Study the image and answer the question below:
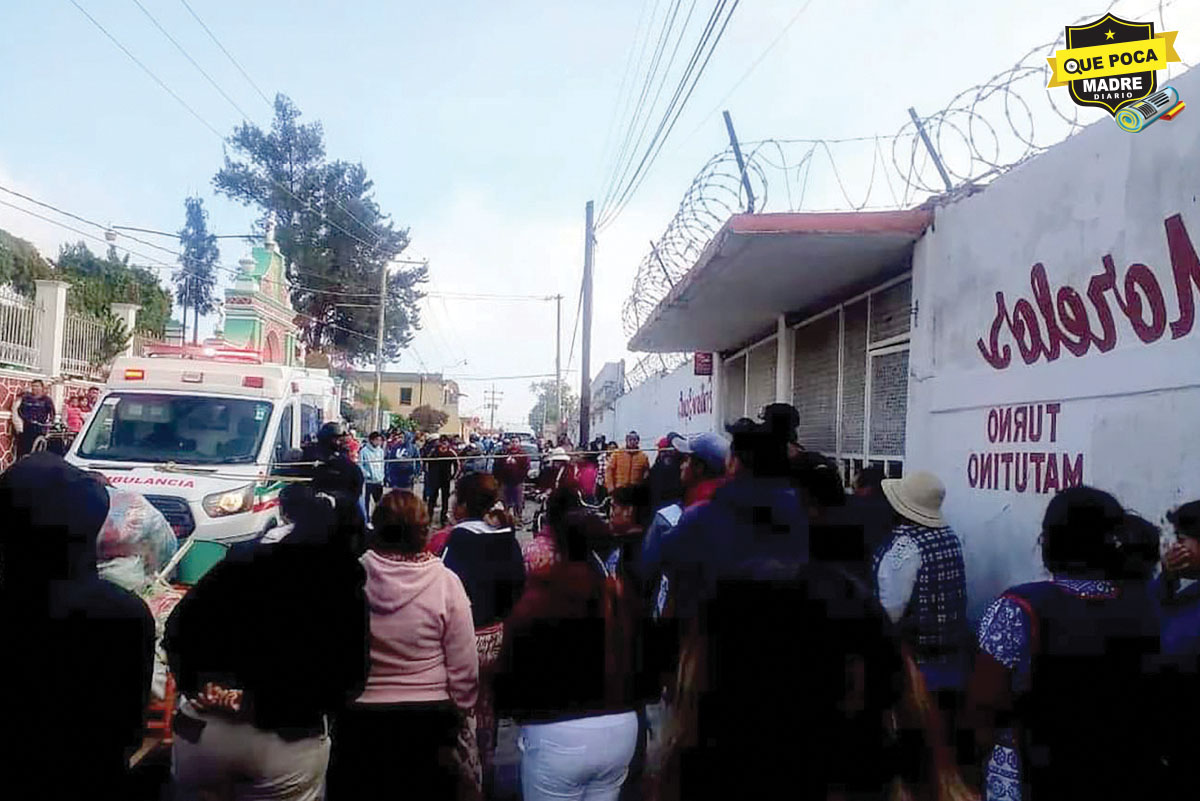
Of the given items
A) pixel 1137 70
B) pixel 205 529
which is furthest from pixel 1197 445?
pixel 205 529

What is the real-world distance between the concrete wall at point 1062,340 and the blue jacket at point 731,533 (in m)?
1.81

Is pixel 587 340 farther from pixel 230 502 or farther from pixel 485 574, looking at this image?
pixel 485 574

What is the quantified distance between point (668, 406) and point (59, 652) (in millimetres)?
16787

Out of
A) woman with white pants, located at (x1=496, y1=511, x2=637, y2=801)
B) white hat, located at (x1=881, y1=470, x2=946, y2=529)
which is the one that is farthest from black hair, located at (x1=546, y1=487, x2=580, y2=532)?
white hat, located at (x1=881, y1=470, x2=946, y2=529)

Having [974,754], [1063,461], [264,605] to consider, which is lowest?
[974,754]

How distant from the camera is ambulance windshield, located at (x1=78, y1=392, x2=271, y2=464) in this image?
876 centimetres

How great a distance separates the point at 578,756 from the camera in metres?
3.10

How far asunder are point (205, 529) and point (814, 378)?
5915 mm

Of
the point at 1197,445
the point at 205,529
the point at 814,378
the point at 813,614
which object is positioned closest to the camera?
the point at 813,614

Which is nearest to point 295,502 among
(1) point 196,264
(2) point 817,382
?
(2) point 817,382

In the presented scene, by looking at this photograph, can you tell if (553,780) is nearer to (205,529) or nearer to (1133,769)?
(1133,769)

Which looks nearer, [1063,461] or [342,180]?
[1063,461]

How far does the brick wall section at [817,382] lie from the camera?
906 cm

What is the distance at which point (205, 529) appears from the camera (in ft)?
25.6
